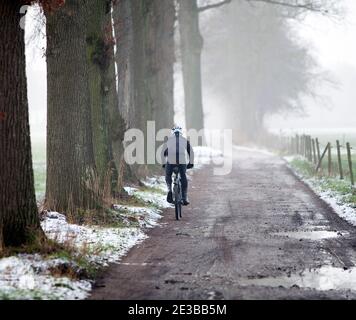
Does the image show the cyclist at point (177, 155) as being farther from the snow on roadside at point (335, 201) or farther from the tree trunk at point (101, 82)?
the snow on roadside at point (335, 201)

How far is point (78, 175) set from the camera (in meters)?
14.4

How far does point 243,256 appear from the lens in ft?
36.6

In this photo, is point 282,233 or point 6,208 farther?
point 282,233

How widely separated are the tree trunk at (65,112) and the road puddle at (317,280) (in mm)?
5686

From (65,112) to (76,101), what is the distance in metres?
0.32

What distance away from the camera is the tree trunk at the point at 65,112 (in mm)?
14211

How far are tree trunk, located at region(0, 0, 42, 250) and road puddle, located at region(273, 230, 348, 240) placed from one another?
511cm

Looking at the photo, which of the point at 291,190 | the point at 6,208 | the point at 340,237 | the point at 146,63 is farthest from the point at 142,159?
the point at 6,208

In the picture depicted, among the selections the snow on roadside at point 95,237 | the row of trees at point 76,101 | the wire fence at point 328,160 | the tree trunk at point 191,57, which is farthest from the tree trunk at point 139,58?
the tree trunk at point 191,57

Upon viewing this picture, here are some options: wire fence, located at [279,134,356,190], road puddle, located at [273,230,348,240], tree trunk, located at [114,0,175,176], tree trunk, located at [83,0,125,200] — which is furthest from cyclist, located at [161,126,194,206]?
tree trunk, located at [114,0,175,176]

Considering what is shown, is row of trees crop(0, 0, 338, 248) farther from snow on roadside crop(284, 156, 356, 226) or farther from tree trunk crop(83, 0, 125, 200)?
snow on roadside crop(284, 156, 356, 226)

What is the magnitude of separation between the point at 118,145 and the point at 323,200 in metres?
5.91

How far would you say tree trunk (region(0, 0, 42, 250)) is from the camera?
32.6 ft
